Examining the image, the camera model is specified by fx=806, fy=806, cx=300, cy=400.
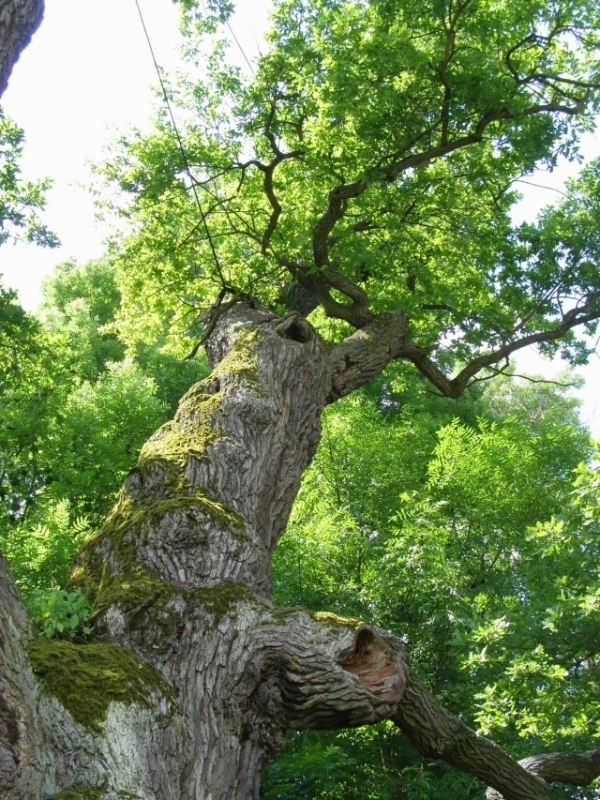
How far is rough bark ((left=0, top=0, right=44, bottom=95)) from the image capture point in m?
3.18

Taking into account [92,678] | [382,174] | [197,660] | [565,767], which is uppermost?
[382,174]

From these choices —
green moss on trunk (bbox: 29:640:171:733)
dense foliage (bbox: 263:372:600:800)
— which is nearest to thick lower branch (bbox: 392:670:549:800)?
dense foliage (bbox: 263:372:600:800)

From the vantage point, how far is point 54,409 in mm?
14273

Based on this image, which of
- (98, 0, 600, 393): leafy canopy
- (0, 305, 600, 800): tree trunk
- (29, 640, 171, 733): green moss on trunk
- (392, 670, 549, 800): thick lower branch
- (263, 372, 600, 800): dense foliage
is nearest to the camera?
(0, 305, 600, 800): tree trunk

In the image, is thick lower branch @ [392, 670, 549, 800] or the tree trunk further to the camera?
thick lower branch @ [392, 670, 549, 800]

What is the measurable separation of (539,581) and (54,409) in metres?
9.18

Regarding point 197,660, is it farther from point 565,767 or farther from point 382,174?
point 382,174

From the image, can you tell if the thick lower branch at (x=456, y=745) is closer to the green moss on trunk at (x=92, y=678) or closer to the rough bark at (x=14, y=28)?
the green moss on trunk at (x=92, y=678)

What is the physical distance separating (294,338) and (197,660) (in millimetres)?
4281

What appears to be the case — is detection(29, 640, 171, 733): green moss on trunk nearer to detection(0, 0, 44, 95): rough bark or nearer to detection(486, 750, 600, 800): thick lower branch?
detection(0, 0, 44, 95): rough bark

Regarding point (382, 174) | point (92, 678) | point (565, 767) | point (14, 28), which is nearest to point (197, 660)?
point (92, 678)

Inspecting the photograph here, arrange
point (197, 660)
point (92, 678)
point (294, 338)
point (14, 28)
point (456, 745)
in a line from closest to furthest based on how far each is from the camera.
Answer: point (14, 28), point (92, 678), point (197, 660), point (456, 745), point (294, 338)

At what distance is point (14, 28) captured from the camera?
10.6 feet

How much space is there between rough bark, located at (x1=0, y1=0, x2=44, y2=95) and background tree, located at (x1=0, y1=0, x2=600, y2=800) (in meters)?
2.09
